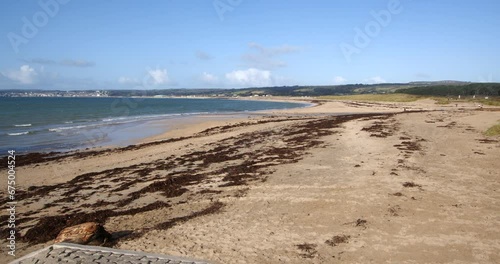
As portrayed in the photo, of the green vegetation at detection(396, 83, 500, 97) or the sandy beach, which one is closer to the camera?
the sandy beach

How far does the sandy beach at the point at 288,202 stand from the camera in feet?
23.8

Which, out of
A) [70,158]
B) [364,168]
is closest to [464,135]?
[364,168]

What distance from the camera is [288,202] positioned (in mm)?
10195

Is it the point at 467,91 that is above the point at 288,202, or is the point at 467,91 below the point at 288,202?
above

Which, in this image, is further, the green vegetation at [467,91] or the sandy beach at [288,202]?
the green vegetation at [467,91]

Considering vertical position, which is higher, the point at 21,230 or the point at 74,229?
the point at 74,229

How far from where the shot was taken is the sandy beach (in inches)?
285

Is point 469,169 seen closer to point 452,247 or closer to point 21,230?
point 452,247

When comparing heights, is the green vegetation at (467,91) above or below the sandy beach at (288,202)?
above

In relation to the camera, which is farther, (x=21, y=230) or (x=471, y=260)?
(x=21, y=230)

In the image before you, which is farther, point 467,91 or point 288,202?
point 467,91

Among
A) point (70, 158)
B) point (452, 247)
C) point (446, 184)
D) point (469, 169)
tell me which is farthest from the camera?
point (70, 158)

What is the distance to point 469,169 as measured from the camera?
42.5 ft

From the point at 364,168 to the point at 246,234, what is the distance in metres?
7.27
